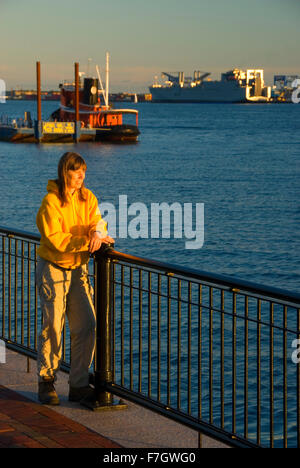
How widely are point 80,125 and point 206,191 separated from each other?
32.8 meters

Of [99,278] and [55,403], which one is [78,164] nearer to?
[99,278]

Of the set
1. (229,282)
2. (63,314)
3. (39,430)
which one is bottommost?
(39,430)

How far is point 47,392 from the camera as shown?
18.9 feet

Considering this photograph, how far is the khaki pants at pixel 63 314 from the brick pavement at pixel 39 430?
267 mm

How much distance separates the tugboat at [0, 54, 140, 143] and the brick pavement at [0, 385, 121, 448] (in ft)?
233

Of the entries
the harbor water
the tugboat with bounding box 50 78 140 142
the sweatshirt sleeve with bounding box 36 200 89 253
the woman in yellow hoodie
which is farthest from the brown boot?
the tugboat with bounding box 50 78 140 142

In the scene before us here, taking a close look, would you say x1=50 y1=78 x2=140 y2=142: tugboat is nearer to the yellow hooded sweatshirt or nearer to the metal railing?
the metal railing

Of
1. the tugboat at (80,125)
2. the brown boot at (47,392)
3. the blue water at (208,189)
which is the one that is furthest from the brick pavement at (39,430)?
the tugboat at (80,125)

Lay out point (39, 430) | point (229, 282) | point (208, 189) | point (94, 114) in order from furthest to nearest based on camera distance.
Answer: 1. point (94, 114)
2. point (208, 189)
3. point (39, 430)
4. point (229, 282)

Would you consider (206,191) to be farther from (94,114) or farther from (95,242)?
(95,242)

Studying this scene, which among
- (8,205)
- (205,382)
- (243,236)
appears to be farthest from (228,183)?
(205,382)

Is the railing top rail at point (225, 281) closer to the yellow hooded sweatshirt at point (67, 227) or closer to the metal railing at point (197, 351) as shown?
the metal railing at point (197, 351)

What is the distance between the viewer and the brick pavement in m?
4.94

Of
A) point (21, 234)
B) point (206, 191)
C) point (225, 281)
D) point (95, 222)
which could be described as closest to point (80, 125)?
point (206, 191)
